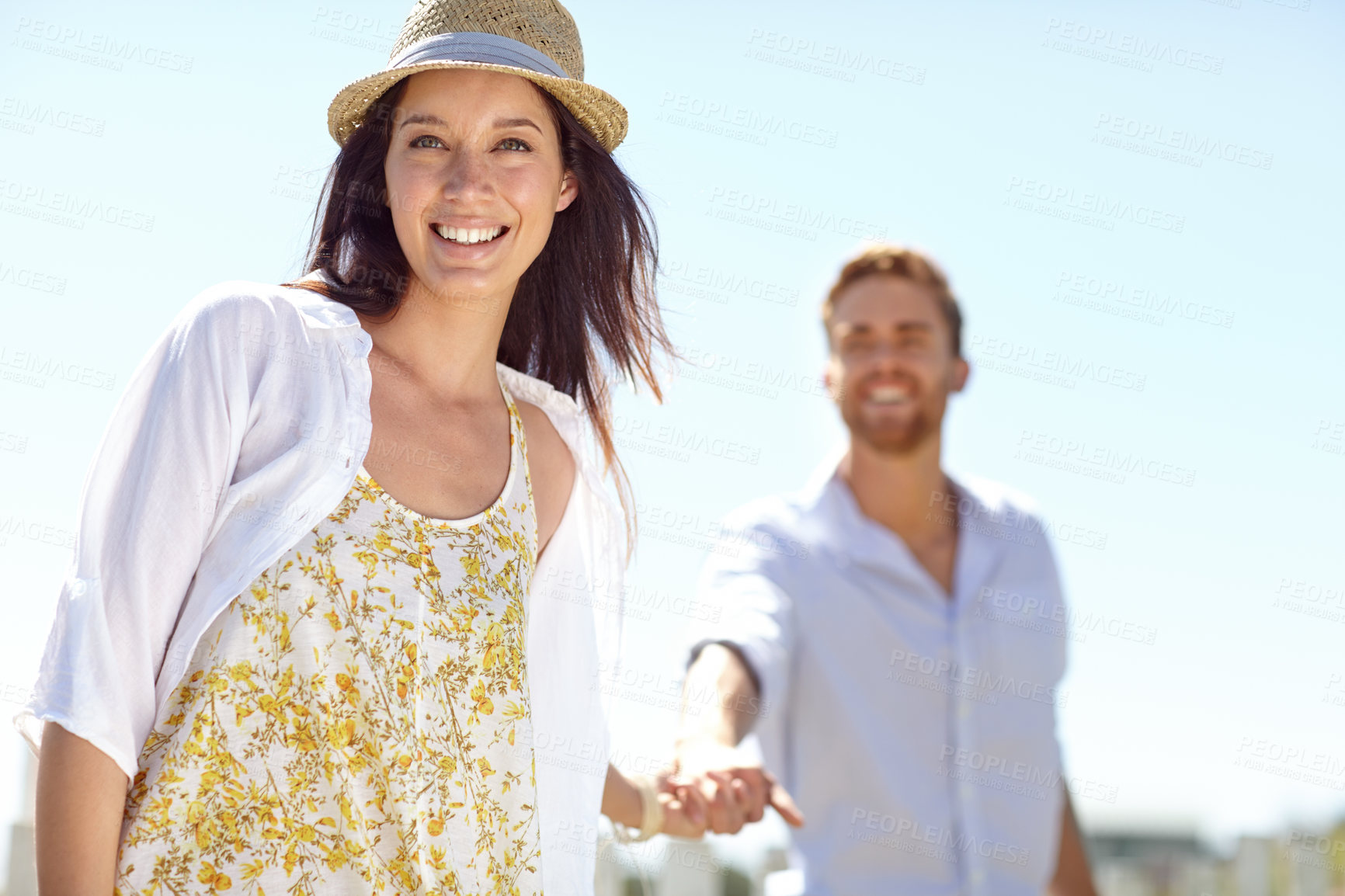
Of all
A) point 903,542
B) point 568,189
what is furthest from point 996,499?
point 568,189

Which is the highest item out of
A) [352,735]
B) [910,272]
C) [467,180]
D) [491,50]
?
[910,272]

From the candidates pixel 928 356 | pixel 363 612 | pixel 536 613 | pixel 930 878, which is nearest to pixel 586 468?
pixel 536 613

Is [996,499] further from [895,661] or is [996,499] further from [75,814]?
[75,814]

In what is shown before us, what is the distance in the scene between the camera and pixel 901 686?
3082mm

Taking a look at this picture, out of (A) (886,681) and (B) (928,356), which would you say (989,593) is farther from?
(B) (928,356)

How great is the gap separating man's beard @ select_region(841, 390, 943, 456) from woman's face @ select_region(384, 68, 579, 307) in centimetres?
174

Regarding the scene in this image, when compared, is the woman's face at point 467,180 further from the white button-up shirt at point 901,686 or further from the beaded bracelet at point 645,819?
the white button-up shirt at point 901,686

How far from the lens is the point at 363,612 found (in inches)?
65.9

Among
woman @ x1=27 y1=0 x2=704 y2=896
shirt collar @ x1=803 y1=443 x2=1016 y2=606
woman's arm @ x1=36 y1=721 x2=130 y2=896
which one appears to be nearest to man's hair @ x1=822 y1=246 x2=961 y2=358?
shirt collar @ x1=803 y1=443 x2=1016 y2=606

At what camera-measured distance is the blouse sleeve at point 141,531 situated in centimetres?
146

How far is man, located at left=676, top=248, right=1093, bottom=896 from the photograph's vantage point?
2861 mm

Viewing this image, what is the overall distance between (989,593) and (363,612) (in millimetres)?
2030

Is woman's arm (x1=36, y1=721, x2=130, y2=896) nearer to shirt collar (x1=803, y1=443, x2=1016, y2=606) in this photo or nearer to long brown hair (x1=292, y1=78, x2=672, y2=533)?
long brown hair (x1=292, y1=78, x2=672, y2=533)

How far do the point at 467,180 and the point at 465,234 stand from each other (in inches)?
3.3
